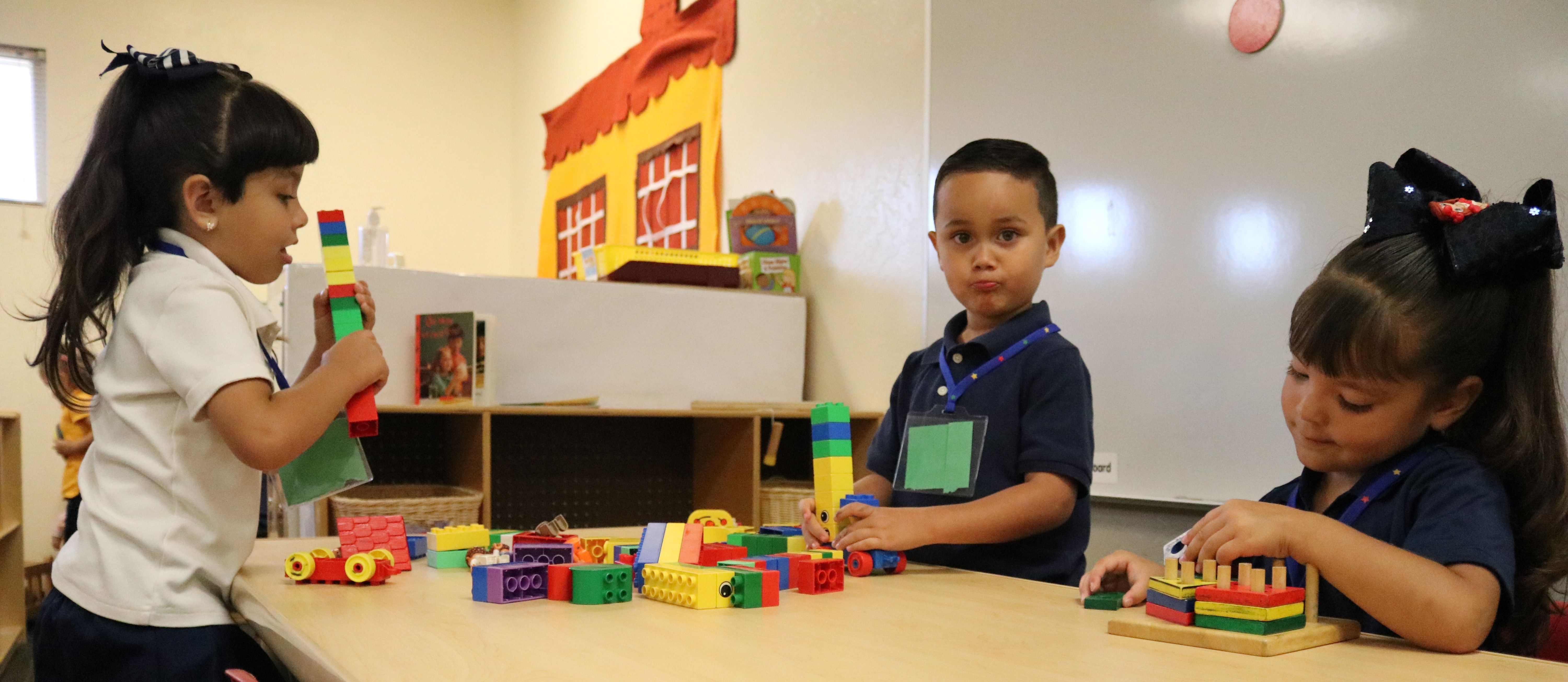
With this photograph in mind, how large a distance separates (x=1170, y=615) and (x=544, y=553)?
611 mm

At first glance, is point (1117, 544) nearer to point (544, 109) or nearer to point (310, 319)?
point (310, 319)

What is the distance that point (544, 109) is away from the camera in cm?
613

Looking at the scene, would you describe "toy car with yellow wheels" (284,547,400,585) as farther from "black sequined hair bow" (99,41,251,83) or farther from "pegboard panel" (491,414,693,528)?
"pegboard panel" (491,414,693,528)

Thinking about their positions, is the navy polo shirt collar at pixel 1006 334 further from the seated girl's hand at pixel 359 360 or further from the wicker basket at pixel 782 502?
the wicker basket at pixel 782 502

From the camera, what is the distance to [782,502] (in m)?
3.08

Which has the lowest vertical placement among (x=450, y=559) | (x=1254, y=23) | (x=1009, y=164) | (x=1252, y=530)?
(x=450, y=559)

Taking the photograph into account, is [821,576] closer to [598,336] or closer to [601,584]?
[601,584]

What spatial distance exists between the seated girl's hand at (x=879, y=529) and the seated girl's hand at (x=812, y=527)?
2 cm

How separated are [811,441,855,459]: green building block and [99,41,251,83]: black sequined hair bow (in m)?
0.79

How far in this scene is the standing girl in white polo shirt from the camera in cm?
116

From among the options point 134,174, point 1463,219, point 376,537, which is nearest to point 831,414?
point 376,537

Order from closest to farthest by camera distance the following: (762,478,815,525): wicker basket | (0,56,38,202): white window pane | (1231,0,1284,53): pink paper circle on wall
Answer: (1231,0,1284,53): pink paper circle on wall < (762,478,815,525): wicker basket < (0,56,38,202): white window pane

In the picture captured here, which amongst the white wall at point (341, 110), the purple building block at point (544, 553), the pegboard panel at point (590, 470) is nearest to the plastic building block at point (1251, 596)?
the purple building block at point (544, 553)

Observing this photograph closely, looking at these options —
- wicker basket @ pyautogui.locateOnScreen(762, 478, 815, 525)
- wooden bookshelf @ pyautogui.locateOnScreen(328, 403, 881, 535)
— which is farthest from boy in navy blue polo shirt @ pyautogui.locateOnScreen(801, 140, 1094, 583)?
wooden bookshelf @ pyautogui.locateOnScreen(328, 403, 881, 535)
